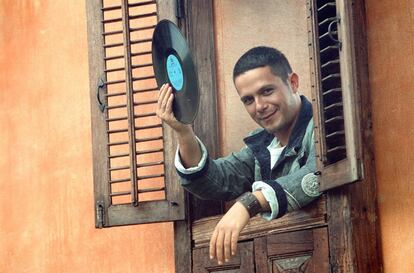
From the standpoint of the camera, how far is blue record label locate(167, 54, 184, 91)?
7.24 metres

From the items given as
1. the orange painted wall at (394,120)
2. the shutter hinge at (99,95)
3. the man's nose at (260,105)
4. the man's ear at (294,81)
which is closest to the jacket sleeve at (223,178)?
the man's nose at (260,105)

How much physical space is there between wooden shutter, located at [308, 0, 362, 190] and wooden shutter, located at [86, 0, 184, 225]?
105 cm

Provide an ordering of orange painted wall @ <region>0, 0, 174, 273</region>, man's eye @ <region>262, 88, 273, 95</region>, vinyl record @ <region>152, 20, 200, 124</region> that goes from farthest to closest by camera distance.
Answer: orange painted wall @ <region>0, 0, 174, 273</region>, man's eye @ <region>262, 88, 273, 95</region>, vinyl record @ <region>152, 20, 200, 124</region>

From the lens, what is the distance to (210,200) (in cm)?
775

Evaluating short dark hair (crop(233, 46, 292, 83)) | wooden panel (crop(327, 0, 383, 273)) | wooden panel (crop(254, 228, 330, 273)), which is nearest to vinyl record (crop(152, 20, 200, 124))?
short dark hair (crop(233, 46, 292, 83))

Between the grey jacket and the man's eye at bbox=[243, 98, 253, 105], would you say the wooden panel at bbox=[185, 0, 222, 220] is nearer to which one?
the grey jacket

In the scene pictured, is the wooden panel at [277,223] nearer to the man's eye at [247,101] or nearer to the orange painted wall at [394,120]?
the orange painted wall at [394,120]

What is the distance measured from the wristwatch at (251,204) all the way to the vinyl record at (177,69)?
46 cm

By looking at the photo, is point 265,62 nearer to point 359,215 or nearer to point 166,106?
point 166,106

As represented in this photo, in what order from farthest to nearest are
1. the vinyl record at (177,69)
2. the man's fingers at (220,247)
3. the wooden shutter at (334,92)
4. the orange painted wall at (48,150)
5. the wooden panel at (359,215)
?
the orange painted wall at (48,150), the vinyl record at (177,69), the man's fingers at (220,247), the wooden panel at (359,215), the wooden shutter at (334,92)

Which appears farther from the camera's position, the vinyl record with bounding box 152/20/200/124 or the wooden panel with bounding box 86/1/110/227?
the wooden panel with bounding box 86/1/110/227

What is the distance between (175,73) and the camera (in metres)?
7.27

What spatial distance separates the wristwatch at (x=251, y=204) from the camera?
23.1ft

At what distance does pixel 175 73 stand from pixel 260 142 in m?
0.61
